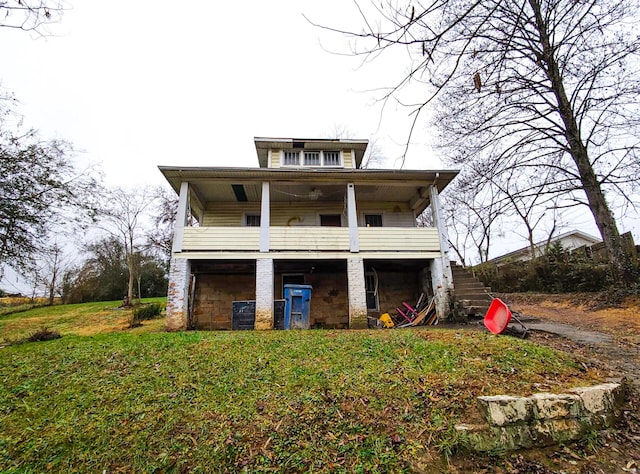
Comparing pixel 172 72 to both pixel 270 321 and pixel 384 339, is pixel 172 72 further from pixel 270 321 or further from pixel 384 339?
pixel 270 321

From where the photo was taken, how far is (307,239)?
388 inches

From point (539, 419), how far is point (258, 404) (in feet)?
9.45

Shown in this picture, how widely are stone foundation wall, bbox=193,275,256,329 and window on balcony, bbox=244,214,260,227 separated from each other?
2.18 m

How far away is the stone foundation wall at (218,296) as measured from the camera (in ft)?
34.9

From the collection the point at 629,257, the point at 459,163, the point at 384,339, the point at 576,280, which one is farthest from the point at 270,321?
the point at 576,280

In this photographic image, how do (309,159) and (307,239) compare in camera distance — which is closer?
(307,239)

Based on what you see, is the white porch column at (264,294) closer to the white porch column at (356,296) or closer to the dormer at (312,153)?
the white porch column at (356,296)

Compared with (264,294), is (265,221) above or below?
above

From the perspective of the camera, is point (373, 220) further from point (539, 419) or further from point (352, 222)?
point (539, 419)

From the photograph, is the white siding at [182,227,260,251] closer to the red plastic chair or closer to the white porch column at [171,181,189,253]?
the white porch column at [171,181,189,253]

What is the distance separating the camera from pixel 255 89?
3.25 meters

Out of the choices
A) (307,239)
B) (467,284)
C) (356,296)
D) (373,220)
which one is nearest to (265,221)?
(307,239)

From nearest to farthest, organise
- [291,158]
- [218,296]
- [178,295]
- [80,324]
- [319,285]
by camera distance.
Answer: [178,295], [218,296], [319,285], [80,324], [291,158]

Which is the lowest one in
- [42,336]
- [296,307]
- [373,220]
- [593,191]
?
[42,336]
